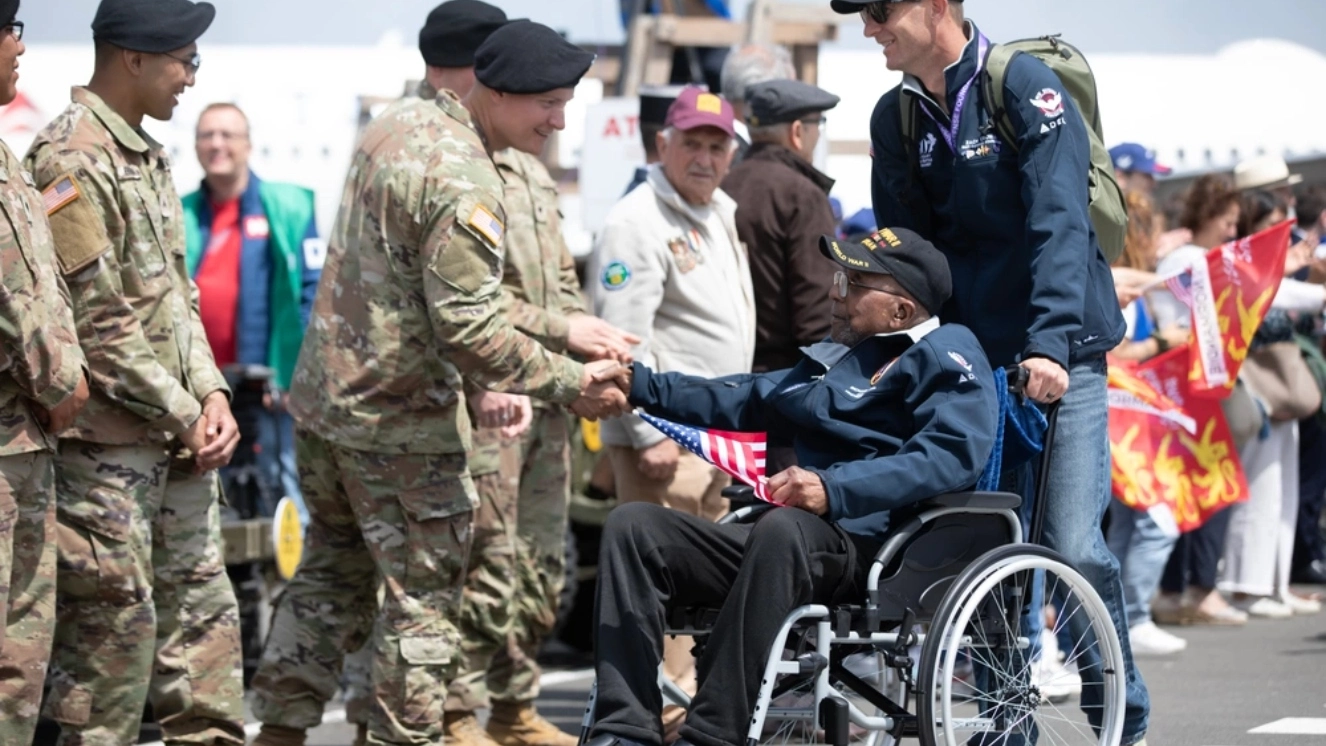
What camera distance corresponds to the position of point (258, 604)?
7496 mm

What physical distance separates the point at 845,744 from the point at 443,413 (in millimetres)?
1678

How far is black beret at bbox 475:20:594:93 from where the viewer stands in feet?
17.8

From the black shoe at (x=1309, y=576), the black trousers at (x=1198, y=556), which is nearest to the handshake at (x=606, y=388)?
the black trousers at (x=1198, y=556)

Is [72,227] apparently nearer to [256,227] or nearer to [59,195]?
[59,195]

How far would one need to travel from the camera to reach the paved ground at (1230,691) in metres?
6.31

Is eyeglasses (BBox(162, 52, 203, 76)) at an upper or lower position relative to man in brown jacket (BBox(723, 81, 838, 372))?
upper

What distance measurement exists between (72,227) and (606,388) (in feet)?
5.00

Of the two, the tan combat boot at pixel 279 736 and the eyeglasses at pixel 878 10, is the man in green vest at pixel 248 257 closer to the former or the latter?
the tan combat boot at pixel 279 736

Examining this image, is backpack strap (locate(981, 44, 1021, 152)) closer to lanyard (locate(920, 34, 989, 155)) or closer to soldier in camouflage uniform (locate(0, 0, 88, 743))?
lanyard (locate(920, 34, 989, 155))

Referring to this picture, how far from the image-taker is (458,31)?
623 centimetres

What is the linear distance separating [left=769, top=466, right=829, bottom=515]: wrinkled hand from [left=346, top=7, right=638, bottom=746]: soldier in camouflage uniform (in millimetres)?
1242

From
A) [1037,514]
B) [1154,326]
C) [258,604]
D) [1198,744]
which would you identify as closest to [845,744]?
[1037,514]

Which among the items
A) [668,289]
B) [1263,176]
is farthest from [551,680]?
[1263,176]

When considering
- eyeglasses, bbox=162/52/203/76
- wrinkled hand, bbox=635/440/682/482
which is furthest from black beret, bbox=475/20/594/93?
wrinkled hand, bbox=635/440/682/482
